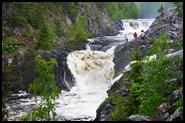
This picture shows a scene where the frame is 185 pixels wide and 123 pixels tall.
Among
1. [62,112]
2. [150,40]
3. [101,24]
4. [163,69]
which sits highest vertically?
[101,24]

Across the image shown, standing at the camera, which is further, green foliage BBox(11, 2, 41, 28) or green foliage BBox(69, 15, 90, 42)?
green foliage BBox(69, 15, 90, 42)

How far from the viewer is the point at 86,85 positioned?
2317 inches

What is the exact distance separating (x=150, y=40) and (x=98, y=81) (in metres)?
9.96

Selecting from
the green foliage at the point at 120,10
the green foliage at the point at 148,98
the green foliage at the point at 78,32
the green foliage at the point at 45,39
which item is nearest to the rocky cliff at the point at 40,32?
the green foliage at the point at 45,39

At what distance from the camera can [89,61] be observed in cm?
6375

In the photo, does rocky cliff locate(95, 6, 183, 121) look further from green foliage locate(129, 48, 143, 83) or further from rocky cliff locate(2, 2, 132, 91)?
rocky cliff locate(2, 2, 132, 91)

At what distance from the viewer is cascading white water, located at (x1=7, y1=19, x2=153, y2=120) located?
45594 millimetres

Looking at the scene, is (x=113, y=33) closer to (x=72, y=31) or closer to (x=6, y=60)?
(x=72, y=31)

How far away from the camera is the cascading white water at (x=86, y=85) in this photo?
4559 cm

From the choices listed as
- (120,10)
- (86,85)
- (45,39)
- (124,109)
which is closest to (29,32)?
(45,39)

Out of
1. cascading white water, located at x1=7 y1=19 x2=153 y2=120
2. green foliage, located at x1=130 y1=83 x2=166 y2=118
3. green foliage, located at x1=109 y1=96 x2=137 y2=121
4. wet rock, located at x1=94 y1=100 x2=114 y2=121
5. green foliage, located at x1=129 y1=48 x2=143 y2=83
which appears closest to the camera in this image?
green foliage, located at x1=130 y1=83 x2=166 y2=118

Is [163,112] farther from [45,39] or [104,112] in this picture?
[45,39]

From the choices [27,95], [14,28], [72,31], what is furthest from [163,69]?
[72,31]

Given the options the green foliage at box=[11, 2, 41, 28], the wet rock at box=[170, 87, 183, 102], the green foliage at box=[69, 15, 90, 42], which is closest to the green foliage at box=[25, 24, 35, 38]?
the green foliage at box=[11, 2, 41, 28]
